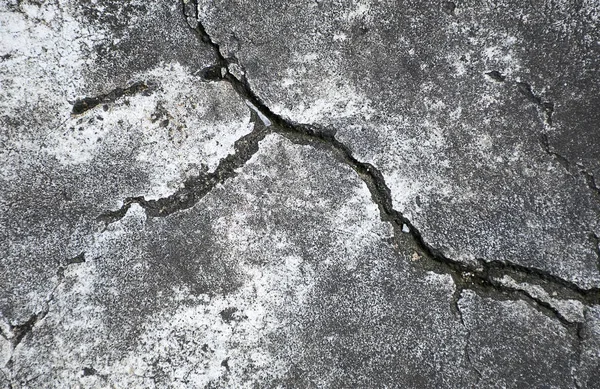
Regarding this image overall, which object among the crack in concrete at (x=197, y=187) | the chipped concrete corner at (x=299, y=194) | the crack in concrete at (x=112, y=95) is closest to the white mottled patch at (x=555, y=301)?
the chipped concrete corner at (x=299, y=194)

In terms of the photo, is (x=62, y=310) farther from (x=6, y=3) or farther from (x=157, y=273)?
(x=6, y=3)

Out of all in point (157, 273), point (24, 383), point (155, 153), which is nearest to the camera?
point (24, 383)

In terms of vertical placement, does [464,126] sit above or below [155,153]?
above

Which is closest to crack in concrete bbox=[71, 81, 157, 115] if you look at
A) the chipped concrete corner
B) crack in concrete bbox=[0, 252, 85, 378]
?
the chipped concrete corner

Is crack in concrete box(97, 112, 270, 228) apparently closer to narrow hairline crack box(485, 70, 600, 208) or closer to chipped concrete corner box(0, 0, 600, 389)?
chipped concrete corner box(0, 0, 600, 389)

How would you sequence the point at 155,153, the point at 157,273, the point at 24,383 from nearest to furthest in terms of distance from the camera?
the point at 24,383 → the point at 157,273 → the point at 155,153

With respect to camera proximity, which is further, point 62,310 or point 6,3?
point 6,3

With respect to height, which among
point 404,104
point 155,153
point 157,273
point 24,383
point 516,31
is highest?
point 516,31

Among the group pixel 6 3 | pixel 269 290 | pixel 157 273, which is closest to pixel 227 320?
pixel 269 290
